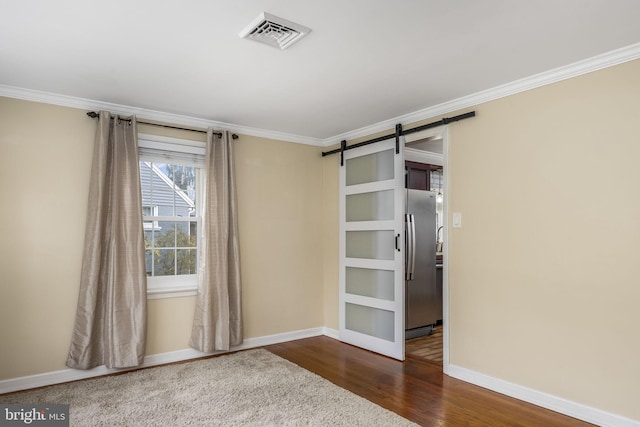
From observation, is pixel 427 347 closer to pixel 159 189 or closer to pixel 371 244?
pixel 371 244

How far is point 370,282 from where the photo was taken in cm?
470

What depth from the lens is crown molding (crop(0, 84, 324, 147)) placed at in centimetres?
352

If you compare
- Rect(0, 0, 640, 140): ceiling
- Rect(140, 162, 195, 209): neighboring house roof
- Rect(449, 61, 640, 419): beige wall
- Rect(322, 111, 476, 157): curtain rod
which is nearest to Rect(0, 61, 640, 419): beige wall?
Rect(449, 61, 640, 419): beige wall

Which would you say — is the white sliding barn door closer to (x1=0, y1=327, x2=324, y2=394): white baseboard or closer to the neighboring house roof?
(x1=0, y1=327, x2=324, y2=394): white baseboard

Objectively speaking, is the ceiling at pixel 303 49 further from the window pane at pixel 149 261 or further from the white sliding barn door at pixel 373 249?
the window pane at pixel 149 261

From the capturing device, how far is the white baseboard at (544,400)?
2.75m

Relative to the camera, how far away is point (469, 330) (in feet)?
11.9

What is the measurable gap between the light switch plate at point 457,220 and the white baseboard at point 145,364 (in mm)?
2434

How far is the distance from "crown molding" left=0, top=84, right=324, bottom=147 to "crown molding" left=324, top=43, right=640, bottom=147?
1.06 m

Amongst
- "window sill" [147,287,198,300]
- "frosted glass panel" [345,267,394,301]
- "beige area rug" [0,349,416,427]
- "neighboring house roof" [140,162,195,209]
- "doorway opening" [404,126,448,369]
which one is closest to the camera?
"beige area rug" [0,349,416,427]

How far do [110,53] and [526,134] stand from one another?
10.3 ft

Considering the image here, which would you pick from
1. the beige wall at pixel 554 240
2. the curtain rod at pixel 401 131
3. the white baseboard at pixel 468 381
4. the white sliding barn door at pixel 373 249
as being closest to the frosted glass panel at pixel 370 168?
the white sliding barn door at pixel 373 249

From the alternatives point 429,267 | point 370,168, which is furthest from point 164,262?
point 429,267

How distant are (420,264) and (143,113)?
12.1 ft
